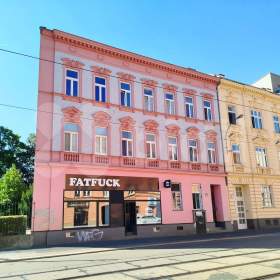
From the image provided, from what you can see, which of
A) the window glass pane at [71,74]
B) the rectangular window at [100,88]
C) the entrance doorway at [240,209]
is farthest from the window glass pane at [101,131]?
the entrance doorway at [240,209]

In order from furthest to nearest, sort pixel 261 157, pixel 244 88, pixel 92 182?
pixel 244 88
pixel 261 157
pixel 92 182

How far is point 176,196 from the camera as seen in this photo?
20.2 meters

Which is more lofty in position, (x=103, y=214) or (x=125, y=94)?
(x=125, y=94)

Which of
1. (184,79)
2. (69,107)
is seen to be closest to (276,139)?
(184,79)

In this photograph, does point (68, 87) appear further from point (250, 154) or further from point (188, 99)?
point (250, 154)

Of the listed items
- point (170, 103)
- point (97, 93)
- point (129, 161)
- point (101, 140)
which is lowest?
point (129, 161)

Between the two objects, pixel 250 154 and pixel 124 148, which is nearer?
pixel 124 148

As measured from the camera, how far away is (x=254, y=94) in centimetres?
2681

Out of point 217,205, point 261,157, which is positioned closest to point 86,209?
point 217,205

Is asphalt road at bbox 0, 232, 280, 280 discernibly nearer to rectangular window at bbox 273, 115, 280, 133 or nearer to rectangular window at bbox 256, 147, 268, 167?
rectangular window at bbox 256, 147, 268, 167

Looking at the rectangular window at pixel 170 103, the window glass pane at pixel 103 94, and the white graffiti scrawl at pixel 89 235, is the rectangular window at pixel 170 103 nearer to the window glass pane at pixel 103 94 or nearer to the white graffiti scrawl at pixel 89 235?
the window glass pane at pixel 103 94

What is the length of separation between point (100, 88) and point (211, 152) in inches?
392

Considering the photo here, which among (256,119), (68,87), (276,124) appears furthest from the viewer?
(276,124)

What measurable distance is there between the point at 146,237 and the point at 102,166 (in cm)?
504
